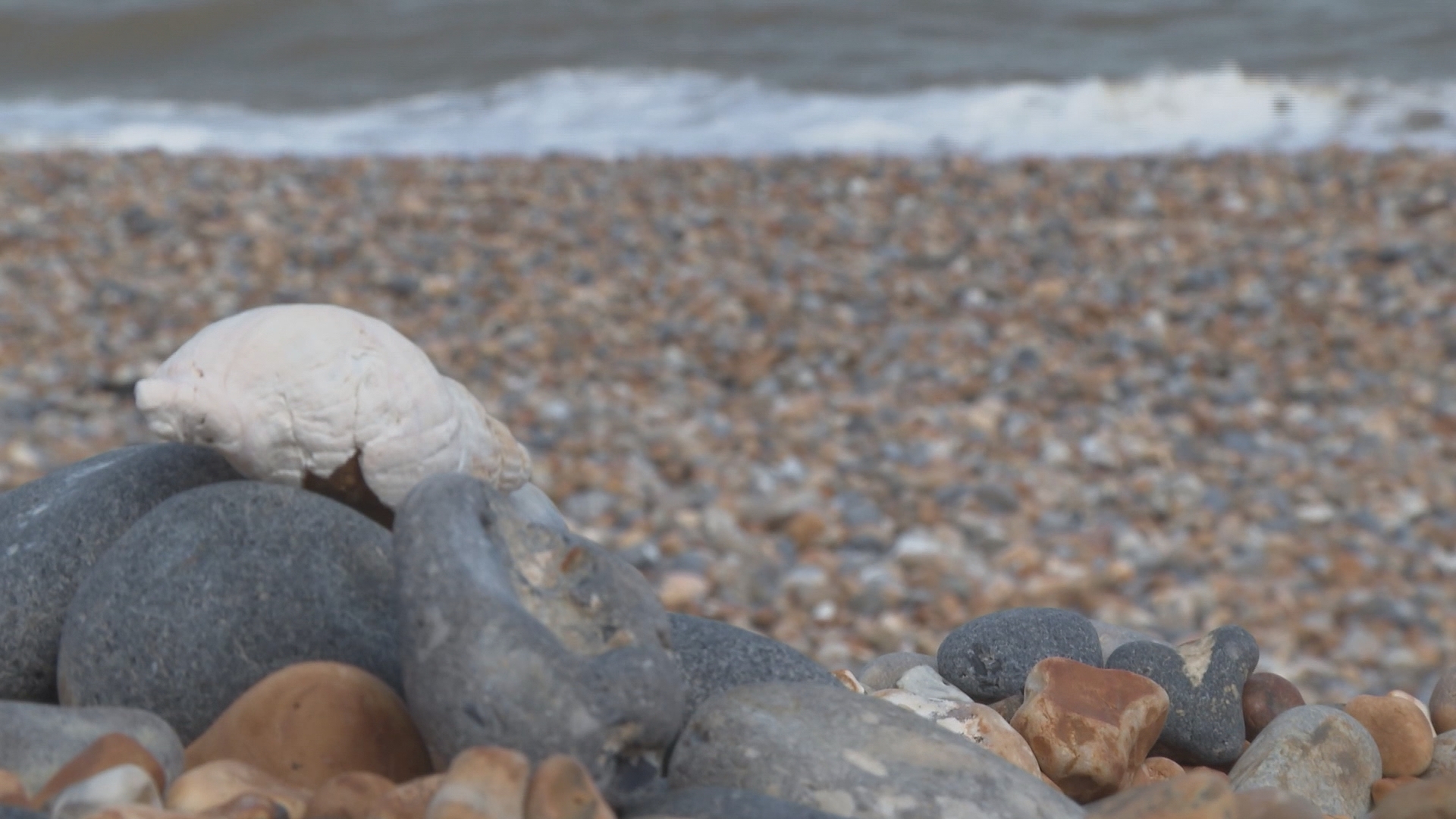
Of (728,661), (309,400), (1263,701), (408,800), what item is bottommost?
(1263,701)

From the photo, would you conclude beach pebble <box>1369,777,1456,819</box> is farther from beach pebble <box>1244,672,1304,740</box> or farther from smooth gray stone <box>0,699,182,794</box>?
smooth gray stone <box>0,699,182,794</box>

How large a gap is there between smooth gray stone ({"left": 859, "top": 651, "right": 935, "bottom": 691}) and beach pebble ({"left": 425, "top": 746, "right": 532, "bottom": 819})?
1.27 metres

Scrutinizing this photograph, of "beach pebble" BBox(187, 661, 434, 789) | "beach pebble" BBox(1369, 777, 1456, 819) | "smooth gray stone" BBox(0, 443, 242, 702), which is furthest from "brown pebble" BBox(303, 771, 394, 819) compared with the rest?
"beach pebble" BBox(1369, 777, 1456, 819)

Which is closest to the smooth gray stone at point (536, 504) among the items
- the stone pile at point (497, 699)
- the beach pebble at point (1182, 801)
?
the stone pile at point (497, 699)

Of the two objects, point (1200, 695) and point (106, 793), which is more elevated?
point (106, 793)

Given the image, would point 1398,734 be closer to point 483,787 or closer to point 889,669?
point 889,669

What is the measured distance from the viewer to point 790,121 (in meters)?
13.5

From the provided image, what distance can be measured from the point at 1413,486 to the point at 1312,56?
11.0m

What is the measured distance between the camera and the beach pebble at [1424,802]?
2.04m

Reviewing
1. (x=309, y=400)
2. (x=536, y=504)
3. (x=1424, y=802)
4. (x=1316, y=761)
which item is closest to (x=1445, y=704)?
(x=1316, y=761)

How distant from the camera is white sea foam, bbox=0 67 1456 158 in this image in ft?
39.7

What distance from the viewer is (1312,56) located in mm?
14711

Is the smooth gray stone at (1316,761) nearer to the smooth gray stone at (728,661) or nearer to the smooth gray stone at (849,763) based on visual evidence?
the smooth gray stone at (849,763)

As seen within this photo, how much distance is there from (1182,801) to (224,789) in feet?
4.31
